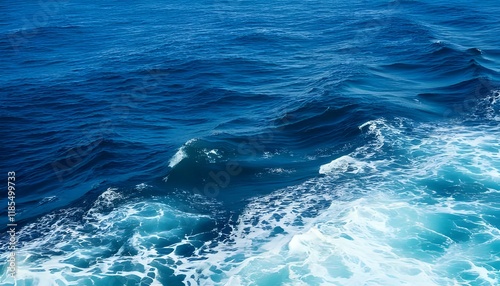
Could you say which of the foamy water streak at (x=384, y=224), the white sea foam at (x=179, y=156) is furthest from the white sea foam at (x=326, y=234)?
the white sea foam at (x=179, y=156)

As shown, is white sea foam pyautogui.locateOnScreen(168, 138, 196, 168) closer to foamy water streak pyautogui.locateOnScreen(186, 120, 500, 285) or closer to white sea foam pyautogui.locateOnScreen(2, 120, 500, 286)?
white sea foam pyautogui.locateOnScreen(2, 120, 500, 286)

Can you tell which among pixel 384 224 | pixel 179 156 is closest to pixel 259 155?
pixel 179 156

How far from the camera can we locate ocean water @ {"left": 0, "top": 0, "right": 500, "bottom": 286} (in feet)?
160

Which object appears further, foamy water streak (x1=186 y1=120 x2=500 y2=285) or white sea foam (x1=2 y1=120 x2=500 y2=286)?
white sea foam (x1=2 y1=120 x2=500 y2=286)

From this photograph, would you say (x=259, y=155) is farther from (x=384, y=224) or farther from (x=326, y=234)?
(x=384, y=224)

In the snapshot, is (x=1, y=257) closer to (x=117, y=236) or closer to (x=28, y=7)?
(x=117, y=236)

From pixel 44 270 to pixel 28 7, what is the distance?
371 feet

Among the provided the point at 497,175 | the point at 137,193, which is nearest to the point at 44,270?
the point at 137,193

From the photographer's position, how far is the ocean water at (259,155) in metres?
48.9

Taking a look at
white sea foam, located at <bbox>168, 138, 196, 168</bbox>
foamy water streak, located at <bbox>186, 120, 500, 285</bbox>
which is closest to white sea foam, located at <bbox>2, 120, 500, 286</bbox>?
foamy water streak, located at <bbox>186, 120, 500, 285</bbox>

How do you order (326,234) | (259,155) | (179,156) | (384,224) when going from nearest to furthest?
(326,234) < (384,224) < (179,156) < (259,155)

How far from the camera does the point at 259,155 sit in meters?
65.6

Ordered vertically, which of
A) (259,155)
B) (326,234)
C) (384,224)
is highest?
(259,155)

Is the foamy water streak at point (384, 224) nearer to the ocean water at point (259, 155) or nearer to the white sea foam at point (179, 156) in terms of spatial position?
the ocean water at point (259, 155)
